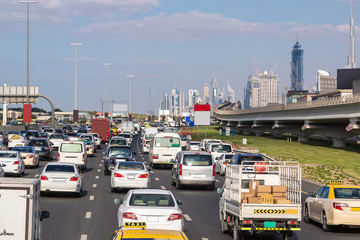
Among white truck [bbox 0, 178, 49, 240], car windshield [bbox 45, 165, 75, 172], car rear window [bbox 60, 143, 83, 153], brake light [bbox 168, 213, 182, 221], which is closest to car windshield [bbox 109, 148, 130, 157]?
car rear window [bbox 60, 143, 83, 153]

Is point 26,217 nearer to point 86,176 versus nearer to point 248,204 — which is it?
point 248,204

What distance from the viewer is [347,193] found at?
18062 millimetres

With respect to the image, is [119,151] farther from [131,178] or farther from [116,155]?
[131,178]

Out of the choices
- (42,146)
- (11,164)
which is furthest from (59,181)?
(42,146)

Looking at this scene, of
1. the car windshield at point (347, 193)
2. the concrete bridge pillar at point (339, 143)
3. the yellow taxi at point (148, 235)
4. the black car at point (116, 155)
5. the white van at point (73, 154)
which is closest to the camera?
the yellow taxi at point (148, 235)

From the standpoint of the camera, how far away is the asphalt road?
16.5 meters

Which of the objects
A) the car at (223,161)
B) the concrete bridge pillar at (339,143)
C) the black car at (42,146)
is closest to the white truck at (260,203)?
the car at (223,161)

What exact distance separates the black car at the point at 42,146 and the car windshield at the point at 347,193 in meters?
33.0

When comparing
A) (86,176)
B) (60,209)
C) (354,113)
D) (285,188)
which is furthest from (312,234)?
(354,113)

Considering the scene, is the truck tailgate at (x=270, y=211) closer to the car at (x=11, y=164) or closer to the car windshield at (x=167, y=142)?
the car at (x=11, y=164)

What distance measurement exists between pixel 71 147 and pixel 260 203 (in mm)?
25518

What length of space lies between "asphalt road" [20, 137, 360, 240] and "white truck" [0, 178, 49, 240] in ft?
17.8

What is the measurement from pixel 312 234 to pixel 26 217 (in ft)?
32.1

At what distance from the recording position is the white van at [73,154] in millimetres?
38500
